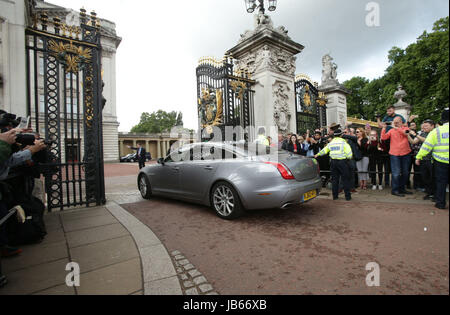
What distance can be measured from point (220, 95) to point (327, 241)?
6280mm

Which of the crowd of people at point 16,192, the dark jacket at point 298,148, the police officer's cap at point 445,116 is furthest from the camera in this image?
the dark jacket at point 298,148

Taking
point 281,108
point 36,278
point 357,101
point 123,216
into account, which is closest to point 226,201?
point 123,216

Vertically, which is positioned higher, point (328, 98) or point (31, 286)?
point (328, 98)

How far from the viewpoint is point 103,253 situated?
2.77 metres

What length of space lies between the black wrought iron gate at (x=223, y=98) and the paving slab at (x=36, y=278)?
20.1 feet

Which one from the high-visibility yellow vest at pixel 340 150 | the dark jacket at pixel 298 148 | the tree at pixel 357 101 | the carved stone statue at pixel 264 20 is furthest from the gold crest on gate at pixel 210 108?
the tree at pixel 357 101

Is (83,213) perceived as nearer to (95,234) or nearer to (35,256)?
(95,234)

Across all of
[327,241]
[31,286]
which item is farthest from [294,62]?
[31,286]

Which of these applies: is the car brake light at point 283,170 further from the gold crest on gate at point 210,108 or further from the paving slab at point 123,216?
the gold crest on gate at point 210,108

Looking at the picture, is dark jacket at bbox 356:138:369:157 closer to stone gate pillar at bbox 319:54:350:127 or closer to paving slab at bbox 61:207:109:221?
stone gate pillar at bbox 319:54:350:127

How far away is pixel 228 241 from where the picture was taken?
308cm

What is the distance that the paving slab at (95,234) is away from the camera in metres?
3.16

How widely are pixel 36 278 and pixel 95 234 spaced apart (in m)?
1.14
